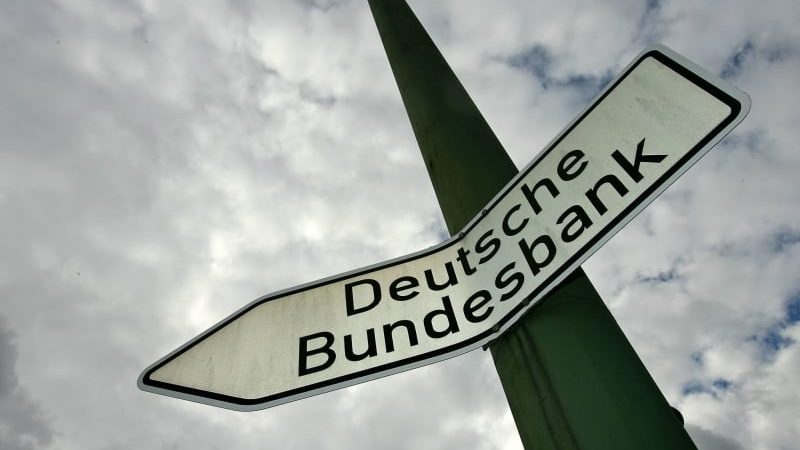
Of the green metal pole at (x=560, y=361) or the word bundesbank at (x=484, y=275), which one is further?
the word bundesbank at (x=484, y=275)

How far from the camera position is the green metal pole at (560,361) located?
0.96m

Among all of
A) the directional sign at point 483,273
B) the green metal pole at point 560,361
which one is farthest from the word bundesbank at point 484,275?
the green metal pole at point 560,361

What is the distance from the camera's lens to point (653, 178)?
3.63 feet

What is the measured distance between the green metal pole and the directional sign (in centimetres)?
8

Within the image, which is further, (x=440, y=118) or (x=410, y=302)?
(x=440, y=118)

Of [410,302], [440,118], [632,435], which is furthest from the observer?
[440,118]

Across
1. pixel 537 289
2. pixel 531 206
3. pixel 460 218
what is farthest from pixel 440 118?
pixel 537 289

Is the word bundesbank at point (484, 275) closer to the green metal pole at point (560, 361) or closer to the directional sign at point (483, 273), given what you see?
the directional sign at point (483, 273)

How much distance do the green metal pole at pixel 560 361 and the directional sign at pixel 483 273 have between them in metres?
0.08

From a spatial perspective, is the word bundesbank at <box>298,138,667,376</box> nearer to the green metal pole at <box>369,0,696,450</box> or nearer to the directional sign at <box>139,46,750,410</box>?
the directional sign at <box>139,46,750,410</box>

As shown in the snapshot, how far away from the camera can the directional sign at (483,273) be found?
113cm

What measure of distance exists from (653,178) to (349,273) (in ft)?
3.03

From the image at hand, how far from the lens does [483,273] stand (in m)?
1.35

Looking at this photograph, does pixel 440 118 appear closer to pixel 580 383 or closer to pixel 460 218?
pixel 460 218
